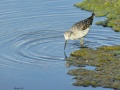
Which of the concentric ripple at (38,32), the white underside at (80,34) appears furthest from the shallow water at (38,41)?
the white underside at (80,34)

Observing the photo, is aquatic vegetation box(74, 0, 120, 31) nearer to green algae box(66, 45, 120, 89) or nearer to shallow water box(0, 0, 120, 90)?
shallow water box(0, 0, 120, 90)

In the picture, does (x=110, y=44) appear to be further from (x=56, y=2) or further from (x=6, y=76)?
(x=56, y=2)

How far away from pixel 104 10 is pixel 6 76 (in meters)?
10.9

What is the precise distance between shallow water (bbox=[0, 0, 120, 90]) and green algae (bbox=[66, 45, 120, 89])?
405mm

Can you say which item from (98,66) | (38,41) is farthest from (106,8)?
(98,66)

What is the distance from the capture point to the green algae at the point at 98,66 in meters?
17.2

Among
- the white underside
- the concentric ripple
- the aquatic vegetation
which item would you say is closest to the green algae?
the concentric ripple

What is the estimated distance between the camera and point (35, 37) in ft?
74.0

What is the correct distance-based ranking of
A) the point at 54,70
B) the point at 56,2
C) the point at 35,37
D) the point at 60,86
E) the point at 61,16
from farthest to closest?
the point at 56,2, the point at 61,16, the point at 35,37, the point at 54,70, the point at 60,86

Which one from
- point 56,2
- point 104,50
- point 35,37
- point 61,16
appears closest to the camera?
point 104,50

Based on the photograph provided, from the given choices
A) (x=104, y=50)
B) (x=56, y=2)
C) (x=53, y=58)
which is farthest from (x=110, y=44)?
(x=56, y=2)

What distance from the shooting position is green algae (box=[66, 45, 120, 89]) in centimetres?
1719

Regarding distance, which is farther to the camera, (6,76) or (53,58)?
(53,58)

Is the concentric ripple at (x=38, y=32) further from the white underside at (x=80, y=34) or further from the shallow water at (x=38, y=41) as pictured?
the white underside at (x=80, y=34)
